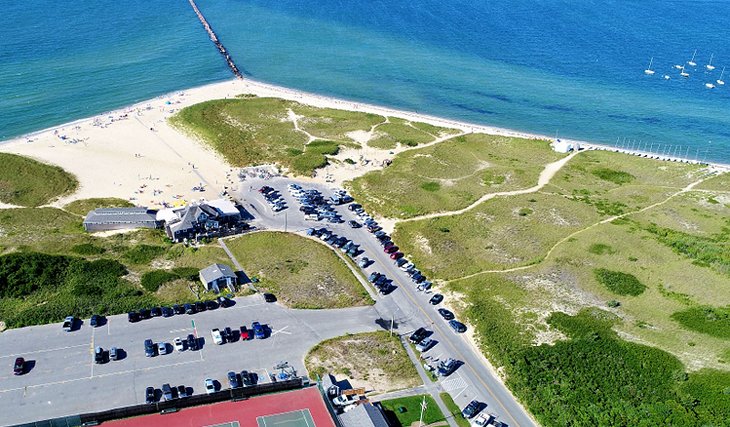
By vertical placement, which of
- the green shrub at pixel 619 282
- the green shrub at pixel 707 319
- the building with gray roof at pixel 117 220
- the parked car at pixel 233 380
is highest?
the green shrub at pixel 619 282

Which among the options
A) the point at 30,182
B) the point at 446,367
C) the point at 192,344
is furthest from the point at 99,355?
the point at 30,182

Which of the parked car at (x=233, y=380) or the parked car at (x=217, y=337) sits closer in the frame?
the parked car at (x=233, y=380)

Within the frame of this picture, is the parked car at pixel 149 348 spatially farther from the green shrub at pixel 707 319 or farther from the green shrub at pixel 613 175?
the green shrub at pixel 613 175

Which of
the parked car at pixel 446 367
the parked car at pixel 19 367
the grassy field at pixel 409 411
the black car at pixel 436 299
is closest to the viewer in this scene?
the grassy field at pixel 409 411

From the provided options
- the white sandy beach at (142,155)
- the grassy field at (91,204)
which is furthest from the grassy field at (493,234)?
the grassy field at (91,204)

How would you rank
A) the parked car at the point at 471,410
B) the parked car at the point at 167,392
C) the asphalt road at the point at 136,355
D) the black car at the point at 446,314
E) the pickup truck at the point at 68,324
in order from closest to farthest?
the parked car at the point at 167,392 → the asphalt road at the point at 136,355 → the parked car at the point at 471,410 → the pickup truck at the point at 68,324 → the black car at the point at 446,314

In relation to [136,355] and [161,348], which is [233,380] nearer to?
[161,348]

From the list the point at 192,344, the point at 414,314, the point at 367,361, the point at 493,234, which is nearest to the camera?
the point at 192,344

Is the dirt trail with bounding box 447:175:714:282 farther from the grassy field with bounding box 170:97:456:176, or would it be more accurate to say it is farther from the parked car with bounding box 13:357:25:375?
the parked car with bounding box 13:357:25:375
